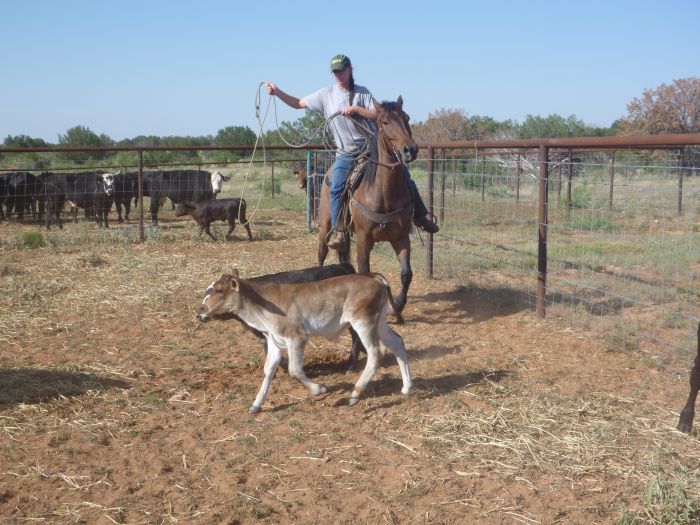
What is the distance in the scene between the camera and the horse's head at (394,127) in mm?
7395

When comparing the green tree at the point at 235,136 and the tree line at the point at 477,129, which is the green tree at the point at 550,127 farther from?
the green tree at the point at 235,136

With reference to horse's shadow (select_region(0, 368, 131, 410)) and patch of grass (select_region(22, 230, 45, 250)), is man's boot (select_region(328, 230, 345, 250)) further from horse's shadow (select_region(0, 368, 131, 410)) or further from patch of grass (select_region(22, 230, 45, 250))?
patch of grass (select_region(22, 230, 45, 250))

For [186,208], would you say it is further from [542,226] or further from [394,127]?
[542,226]

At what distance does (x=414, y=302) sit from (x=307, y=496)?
5.42 metres

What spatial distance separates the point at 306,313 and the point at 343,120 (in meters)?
3.37

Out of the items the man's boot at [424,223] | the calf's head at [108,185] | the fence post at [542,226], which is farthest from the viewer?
the calf's head at [108,185]

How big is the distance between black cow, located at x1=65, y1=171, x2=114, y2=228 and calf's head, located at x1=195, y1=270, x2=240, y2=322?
1328cm

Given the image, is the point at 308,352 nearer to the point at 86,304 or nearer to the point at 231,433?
the point at 231,433

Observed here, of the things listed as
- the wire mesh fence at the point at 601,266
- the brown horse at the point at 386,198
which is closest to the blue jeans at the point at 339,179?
the brown horse at the point at 386,198

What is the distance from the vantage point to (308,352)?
7.36m

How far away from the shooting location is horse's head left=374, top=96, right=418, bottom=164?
7.39m

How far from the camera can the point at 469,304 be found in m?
9.30

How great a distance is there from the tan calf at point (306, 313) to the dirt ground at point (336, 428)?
1.11ft

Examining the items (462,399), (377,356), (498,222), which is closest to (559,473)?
(462,399)
